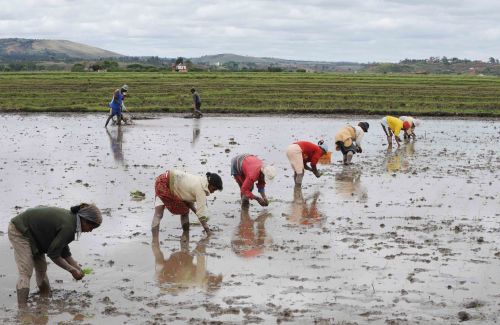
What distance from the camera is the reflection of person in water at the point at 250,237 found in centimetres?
1188

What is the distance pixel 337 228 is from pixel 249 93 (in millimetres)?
34307

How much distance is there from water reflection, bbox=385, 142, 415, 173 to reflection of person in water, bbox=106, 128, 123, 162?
7.76 metres

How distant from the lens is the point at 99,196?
1574 centimetres

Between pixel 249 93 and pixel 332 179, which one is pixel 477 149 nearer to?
pixel 332 179

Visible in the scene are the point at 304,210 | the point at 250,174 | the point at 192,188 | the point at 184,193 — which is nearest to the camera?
the point at 192,188

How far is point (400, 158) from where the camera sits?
74.8ft

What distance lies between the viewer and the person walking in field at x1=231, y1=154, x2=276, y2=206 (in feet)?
46.9

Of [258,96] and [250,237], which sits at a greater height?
[258,96]

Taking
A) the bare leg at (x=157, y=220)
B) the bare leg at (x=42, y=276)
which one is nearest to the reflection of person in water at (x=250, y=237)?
the bare leg at (x=157, y=220)

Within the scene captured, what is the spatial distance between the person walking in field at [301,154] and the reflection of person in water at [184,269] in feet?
17.5

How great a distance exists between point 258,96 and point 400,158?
2287 cm

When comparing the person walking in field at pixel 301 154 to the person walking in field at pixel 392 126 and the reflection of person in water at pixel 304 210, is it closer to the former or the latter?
the reflection of person in water at pixel 304 210

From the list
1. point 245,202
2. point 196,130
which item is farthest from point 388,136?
point 245,202

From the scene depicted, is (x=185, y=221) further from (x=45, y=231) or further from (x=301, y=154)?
(x=301, y=154)
